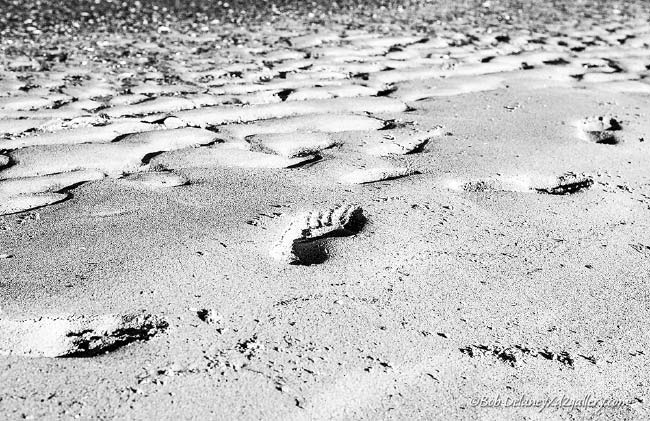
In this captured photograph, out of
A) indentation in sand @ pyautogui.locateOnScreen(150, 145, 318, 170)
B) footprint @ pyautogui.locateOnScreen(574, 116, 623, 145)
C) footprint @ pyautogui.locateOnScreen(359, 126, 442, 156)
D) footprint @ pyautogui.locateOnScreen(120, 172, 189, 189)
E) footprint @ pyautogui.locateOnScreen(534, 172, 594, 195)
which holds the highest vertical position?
footprint @ pyautogui.locateOnScreen(120, 172, 189, 189)

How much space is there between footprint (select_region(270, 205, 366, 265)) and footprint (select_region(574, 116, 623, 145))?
4.33 ft

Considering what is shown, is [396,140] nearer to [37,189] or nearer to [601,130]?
[601,130]

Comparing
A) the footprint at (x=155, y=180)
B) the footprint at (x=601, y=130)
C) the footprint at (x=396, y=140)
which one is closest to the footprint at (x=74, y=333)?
the footprint at (x=155, y=180)

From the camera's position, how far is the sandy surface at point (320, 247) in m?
1.48

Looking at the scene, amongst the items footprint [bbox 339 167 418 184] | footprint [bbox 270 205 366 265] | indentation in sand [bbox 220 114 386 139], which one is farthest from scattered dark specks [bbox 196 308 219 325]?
indentation in sand [bbox 220 114 386 139]

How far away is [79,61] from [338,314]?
9.94ft

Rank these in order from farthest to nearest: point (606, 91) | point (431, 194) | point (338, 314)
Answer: point (606, 91)
point (431, 194)
point (338, 314)

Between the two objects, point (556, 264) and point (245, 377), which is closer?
point (245, 377)

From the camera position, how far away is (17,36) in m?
4.80

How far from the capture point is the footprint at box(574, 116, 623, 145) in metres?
3.02

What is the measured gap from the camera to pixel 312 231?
214 centimetres

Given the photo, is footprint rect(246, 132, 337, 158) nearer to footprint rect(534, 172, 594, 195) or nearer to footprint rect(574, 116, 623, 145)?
footprint rect(534, 172, 594, 195)

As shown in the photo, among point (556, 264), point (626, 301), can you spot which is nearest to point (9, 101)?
point (556, 264)

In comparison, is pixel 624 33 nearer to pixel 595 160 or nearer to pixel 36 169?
pixel 595 160
